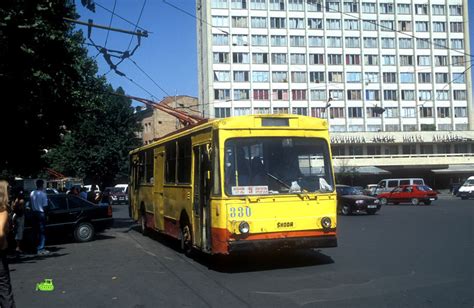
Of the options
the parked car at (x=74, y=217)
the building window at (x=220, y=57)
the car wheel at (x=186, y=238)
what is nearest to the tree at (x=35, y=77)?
the parked car at (x=74, y=217)

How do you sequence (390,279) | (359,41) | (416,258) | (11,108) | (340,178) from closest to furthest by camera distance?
(390,279) → (416,258) → (11,108) → (340,178) → (359,41)

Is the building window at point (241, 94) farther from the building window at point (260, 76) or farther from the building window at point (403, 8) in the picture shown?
the building window at point (403, 8)

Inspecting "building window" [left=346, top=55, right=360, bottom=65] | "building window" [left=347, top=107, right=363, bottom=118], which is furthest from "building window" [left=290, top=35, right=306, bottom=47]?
"building window" [left=347, top=107, right=363, bottom=118]

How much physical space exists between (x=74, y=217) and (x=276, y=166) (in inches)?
337

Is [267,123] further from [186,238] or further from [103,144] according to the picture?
[103,144]

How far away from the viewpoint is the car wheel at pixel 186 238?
39.1 feet

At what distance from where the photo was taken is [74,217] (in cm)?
1641

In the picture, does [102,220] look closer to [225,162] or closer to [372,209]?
[225,162]

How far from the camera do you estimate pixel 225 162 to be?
10039mm

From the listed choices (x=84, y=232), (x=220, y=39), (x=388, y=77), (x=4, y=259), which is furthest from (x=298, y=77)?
(x=4, y=259)

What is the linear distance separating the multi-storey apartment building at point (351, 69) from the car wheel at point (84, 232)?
63631mm

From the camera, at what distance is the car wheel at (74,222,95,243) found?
16.5 metres

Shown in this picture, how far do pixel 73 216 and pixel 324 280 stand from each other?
986 cm

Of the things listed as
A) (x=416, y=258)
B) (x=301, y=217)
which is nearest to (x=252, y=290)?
(x=301, y=217)
